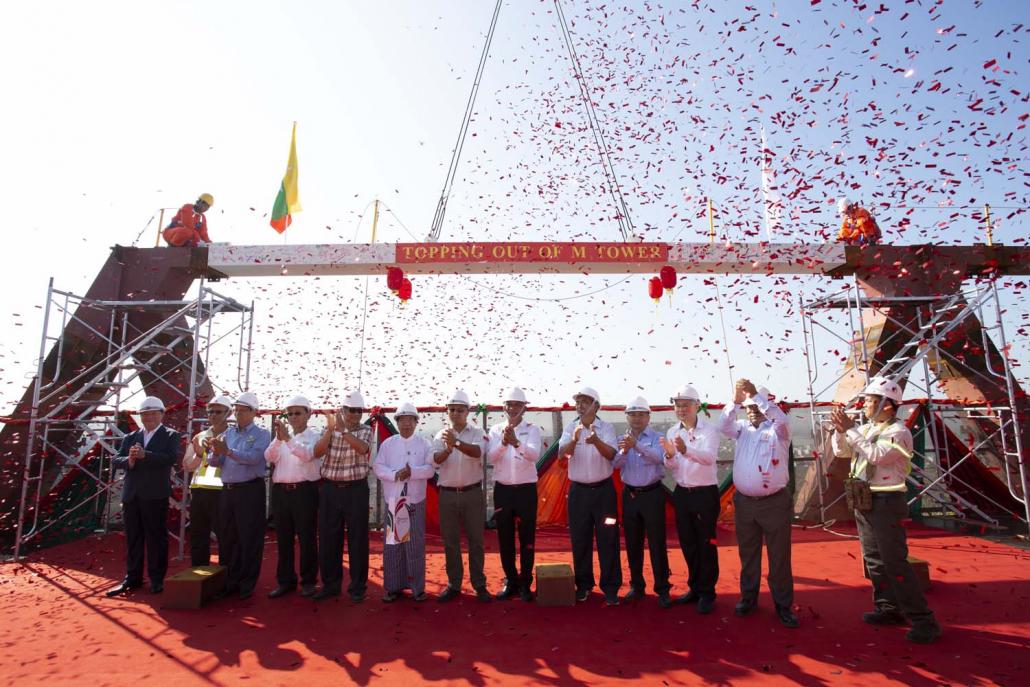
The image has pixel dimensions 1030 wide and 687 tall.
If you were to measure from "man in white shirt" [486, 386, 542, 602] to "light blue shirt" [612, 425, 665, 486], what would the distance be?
2.57 ft

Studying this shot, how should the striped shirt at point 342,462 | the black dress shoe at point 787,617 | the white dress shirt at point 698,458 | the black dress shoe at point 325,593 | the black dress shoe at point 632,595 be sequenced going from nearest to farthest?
the black dress shoe at point 787,617 < the white dress shirt at point 698,458 < the black dress shoe at point 632,595 < the black dress shoe at point 325,593 < the striped shirt at point 342,462

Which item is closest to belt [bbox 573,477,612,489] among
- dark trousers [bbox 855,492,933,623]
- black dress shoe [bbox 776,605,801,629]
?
black dress shoe [bbox 776,605,801,629]

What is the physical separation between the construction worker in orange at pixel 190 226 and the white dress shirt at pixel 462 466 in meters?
6.19

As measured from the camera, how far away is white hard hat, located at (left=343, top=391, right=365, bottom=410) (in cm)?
554

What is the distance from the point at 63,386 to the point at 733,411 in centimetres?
835

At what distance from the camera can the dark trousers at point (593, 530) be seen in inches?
200

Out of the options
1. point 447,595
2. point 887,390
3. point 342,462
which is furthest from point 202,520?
point 887,390

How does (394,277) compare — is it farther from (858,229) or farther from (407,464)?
(858,229)

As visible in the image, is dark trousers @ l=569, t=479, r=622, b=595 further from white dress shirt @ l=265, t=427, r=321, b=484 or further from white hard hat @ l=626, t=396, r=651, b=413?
white dress shirt @ l=265, t=427, r=321, b=484

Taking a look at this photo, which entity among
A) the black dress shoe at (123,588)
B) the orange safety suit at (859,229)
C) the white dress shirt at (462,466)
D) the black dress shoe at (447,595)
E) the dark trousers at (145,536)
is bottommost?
the black dress shoe at (123,588)

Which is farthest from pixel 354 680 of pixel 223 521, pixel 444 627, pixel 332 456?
pixel 223 521

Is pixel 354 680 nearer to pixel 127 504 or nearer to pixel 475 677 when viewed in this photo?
pixel 475 677

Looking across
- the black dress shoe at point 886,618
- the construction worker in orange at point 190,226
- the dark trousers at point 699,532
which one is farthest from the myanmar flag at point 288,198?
the black dress shoe at point 886,618

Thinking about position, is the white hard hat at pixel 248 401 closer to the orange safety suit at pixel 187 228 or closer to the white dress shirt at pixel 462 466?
the white dress shirt at pixel 462 466
